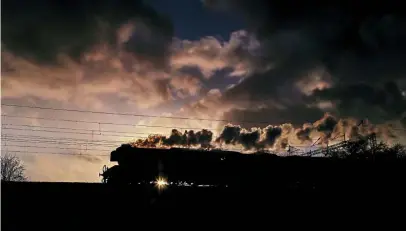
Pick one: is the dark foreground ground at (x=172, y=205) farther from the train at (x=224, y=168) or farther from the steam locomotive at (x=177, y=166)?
the steam locomotive at (x=177, y=166)

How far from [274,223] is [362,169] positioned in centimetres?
1455

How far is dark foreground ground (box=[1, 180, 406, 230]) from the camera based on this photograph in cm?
1145

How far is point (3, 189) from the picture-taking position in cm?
1109

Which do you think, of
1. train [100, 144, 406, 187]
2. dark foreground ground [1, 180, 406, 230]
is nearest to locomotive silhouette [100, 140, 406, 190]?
train [100, 144, 406, 187]

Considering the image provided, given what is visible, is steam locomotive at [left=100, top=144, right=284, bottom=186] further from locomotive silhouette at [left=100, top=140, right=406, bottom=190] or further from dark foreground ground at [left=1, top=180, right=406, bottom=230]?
dark foreground ground at [left=1, top=180, right=406, bottom=230]

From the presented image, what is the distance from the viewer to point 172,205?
12609mm

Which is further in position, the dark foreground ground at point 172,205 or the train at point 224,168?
the train at point 224,168

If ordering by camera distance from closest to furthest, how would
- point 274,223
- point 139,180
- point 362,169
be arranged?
point 274,223, point 139,180, point 362,169

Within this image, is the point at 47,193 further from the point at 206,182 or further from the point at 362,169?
the point at 362,169

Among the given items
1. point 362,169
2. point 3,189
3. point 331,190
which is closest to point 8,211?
point 3,189

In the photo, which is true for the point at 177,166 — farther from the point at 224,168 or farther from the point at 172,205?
the point at 172,205

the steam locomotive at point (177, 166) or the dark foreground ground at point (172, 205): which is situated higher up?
the steam locomotive at point (177, 166)

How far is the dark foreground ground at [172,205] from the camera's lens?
37.6 feet

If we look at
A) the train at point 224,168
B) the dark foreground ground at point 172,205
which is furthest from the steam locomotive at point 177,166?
the dark foreground ground at point 172,205
